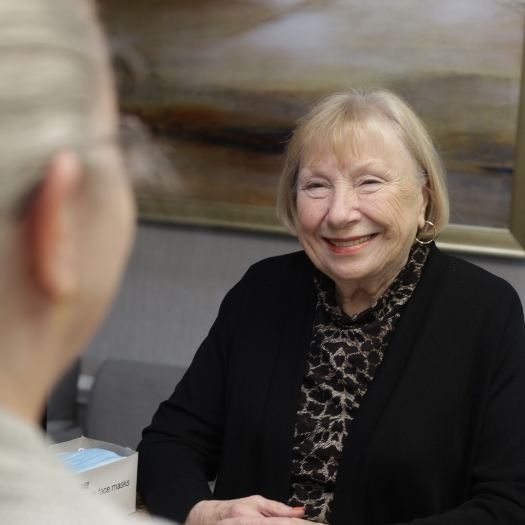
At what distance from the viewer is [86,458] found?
5.73ft

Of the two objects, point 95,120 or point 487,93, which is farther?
point 487,93

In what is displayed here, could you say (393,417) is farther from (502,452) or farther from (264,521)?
(264,521)

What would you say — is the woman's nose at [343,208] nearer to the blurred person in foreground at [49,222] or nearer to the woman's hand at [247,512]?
the woman's hand at [247,512]

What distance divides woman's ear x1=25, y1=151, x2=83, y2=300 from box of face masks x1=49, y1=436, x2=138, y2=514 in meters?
1.20

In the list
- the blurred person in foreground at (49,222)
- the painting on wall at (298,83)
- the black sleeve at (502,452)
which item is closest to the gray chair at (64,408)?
the painting on wall at (298,83)

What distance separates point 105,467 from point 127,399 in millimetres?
1498

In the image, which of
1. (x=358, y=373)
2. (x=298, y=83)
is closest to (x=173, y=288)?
(x=298, y=83)

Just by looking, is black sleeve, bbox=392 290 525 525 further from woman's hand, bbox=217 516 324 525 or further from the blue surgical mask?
the blue surgical mask

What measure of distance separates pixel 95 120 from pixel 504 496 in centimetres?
156

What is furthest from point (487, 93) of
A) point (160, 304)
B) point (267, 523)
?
point (267, 523)

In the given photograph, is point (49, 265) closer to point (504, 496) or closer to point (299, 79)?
point (504, 496)

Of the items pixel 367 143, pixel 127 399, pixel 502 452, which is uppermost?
pixel 367 143

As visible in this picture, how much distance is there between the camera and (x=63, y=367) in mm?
577

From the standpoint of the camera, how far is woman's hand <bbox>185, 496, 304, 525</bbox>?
6.18 feet
